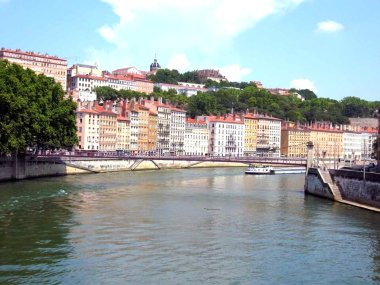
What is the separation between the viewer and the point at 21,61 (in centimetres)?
12569

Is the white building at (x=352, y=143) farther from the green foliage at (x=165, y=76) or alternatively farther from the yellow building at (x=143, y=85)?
the green foliage at (x=165, y=76)

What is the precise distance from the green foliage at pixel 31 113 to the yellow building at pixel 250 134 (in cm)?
7285

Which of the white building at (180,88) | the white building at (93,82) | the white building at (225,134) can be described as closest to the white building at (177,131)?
the white building at (225,134)

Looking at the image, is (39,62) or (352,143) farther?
(352,143)

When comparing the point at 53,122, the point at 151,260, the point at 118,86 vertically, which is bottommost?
the point at 151,260

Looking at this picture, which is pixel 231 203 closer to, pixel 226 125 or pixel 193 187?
pixel 193 187

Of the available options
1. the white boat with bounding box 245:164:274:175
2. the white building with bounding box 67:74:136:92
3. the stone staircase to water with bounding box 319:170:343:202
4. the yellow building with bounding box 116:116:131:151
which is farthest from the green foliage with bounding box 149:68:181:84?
the stone staircase to water with bounding box 319:170:343:202

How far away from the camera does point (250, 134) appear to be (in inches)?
4879

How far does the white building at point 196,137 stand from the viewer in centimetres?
10981

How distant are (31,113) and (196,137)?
6926cm

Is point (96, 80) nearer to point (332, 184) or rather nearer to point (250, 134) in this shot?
point (250, 134)

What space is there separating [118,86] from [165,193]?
113 meters

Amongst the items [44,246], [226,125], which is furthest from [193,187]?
[226,125]

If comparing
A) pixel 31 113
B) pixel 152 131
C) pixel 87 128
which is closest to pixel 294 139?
pixel 152 131
